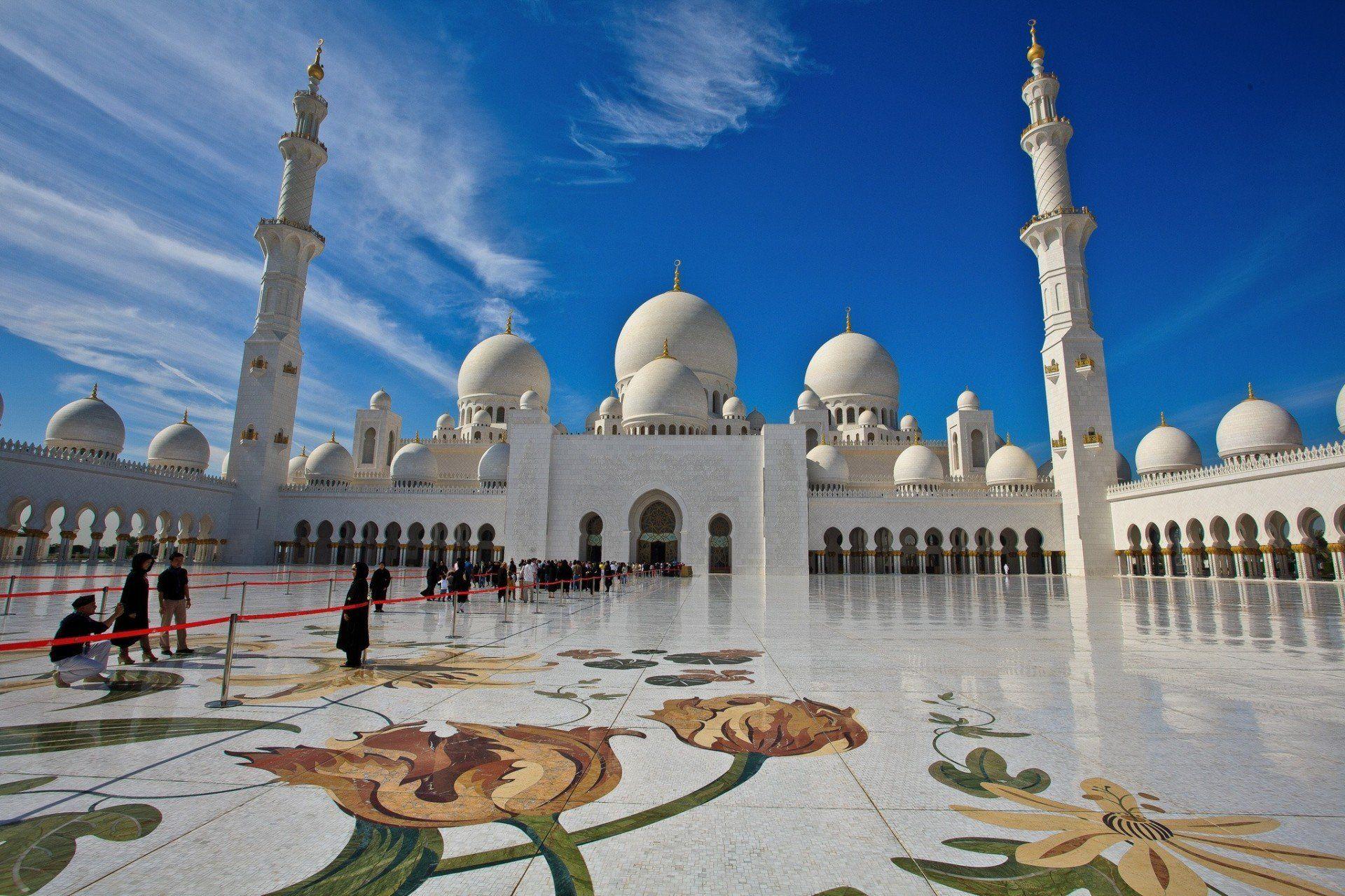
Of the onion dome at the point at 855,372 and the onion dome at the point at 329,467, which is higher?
the onion dome at the point at 855,372

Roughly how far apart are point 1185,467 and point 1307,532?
27.5ft

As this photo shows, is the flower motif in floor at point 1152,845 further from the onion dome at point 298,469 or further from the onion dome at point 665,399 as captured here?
the onion dome at point 298,469

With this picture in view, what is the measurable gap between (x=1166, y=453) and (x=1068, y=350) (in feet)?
19.0

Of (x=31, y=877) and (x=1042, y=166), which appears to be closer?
(x=31, y=877)

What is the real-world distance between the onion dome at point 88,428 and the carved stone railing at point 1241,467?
37482 millimetres

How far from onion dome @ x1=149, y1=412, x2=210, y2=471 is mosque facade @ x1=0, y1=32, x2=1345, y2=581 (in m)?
0.09

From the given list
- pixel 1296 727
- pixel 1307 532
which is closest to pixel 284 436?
pixel 1296 727

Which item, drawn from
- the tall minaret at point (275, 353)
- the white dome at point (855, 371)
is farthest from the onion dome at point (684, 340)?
the tall minaret at point (275, 353)

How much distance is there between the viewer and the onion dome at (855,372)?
36.3 meters

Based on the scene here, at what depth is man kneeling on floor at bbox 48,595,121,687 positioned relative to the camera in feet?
13.3

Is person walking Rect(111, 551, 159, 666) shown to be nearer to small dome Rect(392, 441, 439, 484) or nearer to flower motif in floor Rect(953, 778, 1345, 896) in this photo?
flower motif in floor Rect(953, 778, 1345, 896)

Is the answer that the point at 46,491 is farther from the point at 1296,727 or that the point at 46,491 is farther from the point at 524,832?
the point at 1296,727

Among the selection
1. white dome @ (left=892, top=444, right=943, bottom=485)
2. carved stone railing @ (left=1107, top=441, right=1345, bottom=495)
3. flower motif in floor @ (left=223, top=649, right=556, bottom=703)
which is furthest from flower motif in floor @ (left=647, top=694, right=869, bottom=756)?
white dome @ (left=892, top=444, right=943, bottom=485)

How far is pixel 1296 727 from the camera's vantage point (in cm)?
322
